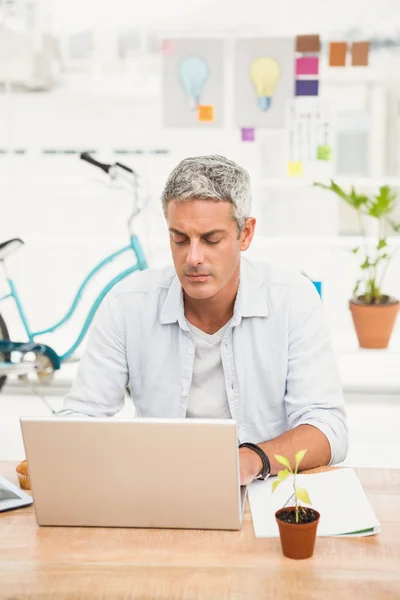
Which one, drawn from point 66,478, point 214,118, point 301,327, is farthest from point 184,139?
Answer: point 66,478

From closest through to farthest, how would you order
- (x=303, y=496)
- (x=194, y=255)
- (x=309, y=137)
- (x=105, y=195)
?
1. (x=303, y=496)
2. (x=194, y=255)
3. (x=309, y=137)
4. (x=105, y=195)

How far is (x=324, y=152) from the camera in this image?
419 cm

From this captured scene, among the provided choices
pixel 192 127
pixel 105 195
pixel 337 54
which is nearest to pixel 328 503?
pixel 192 127

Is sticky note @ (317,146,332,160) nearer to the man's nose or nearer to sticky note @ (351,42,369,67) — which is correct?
sticky note @ (351,42,369,67)

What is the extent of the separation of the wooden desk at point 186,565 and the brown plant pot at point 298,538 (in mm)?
15

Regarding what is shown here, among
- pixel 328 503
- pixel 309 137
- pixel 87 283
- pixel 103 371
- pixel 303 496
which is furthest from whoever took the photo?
pixel 309 137

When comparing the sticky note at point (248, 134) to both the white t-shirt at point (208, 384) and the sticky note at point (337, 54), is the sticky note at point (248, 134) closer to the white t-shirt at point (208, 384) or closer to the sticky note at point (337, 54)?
the sticky note at point (337, 54)

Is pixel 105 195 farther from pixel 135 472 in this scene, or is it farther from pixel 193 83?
pixel 135 472

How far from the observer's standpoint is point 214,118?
412 centimetres

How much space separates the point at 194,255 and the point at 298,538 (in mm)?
672

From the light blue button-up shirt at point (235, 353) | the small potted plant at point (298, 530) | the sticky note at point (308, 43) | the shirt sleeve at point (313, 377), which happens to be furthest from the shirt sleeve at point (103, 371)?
the sticky note at point (308, 43)

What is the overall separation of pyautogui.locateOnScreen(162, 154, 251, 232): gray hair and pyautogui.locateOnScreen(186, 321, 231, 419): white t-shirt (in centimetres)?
29

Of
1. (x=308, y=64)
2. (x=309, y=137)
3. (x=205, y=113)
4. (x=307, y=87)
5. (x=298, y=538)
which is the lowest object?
(x=298, y=538)

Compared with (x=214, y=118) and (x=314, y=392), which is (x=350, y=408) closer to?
(x=214, y=118)
